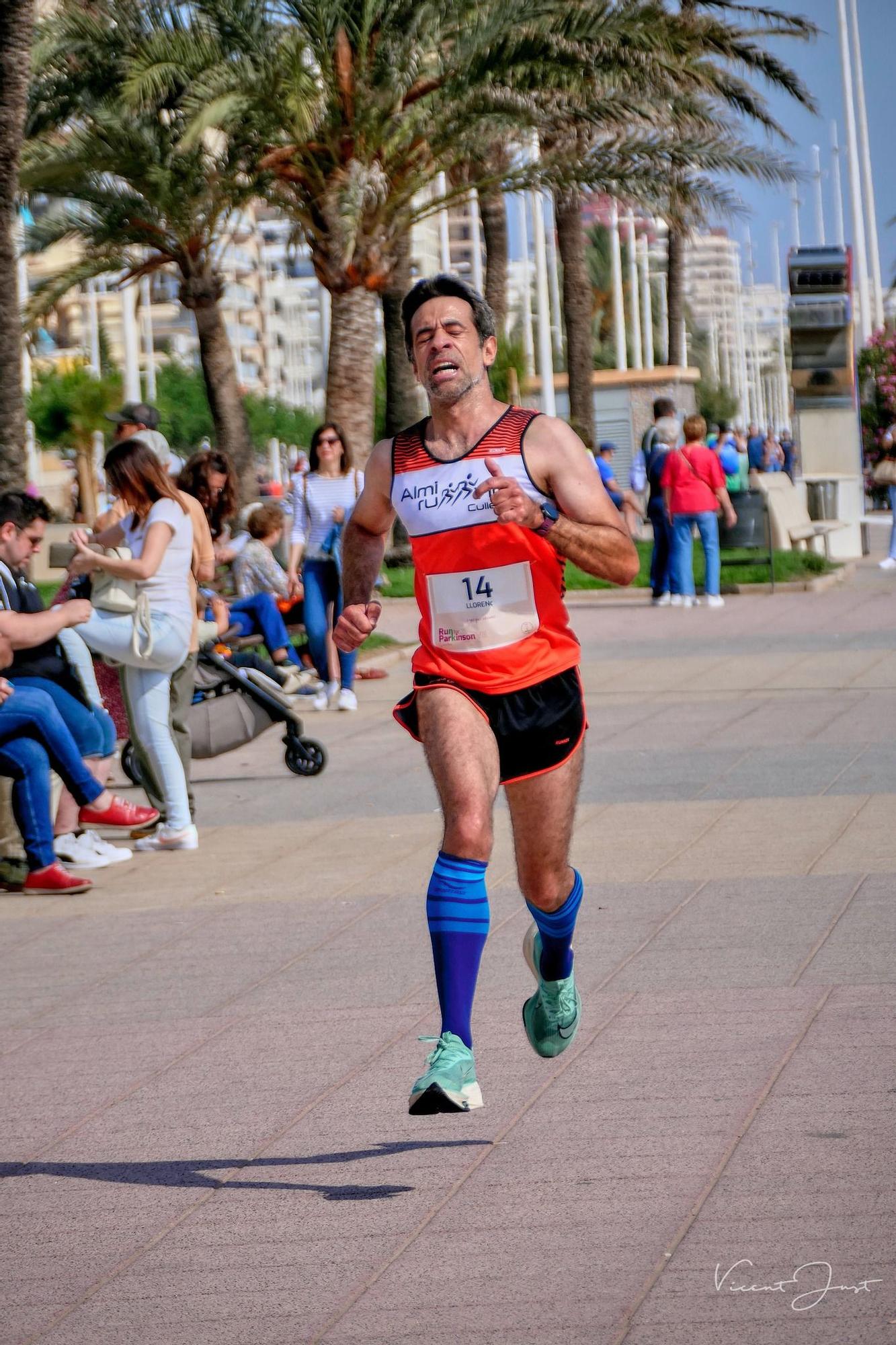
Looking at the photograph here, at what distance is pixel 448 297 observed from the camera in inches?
182

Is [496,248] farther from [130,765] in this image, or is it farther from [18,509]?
[18,509]

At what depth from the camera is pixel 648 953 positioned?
245 inches

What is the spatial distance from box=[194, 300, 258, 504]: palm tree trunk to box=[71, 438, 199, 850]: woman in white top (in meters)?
14.9

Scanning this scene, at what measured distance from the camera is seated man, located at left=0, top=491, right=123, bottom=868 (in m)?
8.19

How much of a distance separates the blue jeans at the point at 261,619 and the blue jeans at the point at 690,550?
6.89 meters

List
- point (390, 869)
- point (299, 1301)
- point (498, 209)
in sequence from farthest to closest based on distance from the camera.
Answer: point (498, 209) → point (390, 869) → point (299, 1301)

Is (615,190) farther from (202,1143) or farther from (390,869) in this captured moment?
(202,1143)

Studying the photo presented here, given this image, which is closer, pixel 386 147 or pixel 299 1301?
pixel 299 1301

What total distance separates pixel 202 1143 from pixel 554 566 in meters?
1.57

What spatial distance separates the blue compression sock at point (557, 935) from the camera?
4.67 metres

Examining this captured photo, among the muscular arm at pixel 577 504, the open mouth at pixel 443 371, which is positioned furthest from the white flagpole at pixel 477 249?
the muscular arm at pixel 577 504

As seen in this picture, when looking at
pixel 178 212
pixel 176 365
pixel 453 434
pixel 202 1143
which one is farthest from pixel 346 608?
pixel 176 365

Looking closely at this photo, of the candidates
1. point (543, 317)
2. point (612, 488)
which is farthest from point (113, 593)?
point (543, 317)

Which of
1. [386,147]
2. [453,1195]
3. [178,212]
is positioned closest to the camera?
[453,1195]
